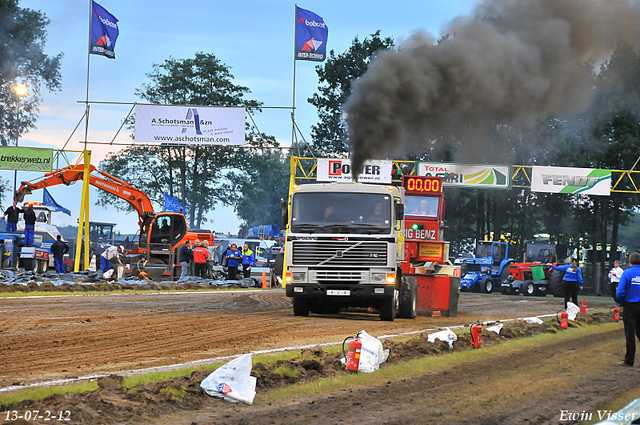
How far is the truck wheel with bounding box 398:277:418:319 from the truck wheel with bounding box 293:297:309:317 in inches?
95.9

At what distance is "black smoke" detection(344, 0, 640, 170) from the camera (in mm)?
17875

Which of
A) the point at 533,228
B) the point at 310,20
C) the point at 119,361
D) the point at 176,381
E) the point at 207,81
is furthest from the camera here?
the point at 207,81

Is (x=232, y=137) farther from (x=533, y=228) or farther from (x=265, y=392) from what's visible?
(x=533, y=228)

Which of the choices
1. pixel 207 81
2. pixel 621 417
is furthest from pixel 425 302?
pixel 207 81

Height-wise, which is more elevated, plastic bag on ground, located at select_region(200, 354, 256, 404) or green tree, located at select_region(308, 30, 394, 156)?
green tree, located at select_region(308, 30, 394, 156)

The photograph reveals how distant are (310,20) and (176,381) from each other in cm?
3000

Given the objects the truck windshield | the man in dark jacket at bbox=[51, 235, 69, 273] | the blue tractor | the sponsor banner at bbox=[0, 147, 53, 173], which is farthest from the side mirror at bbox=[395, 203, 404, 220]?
the blue tractor

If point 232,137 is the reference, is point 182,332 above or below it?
below

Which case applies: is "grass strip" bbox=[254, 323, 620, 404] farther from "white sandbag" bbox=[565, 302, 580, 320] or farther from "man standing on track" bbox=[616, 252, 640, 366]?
"white sandbag" bbox=[565, 302, 580, 320]

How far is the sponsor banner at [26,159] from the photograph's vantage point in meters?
32.4

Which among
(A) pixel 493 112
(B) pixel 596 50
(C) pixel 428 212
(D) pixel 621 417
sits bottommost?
(D) pixel 621 417

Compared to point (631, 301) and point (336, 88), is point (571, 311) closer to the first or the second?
point (631, 301)

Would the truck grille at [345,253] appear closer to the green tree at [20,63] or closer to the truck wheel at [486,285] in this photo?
the truck wheel at [486,285]

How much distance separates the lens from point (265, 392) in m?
7.77
